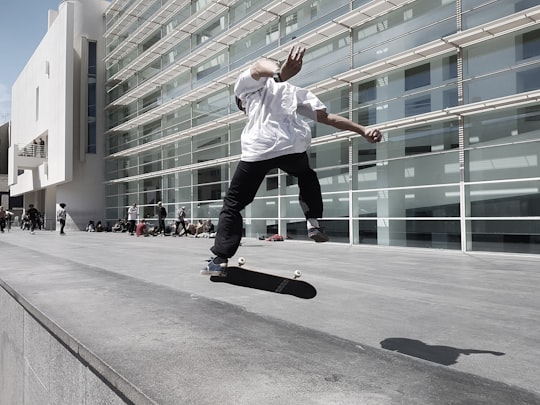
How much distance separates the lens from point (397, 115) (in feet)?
50.1

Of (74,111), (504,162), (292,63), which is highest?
(74,111)

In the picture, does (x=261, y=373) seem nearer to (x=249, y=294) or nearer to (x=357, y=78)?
(x=249, y=294)

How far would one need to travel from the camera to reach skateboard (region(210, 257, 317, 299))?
10.9 ft

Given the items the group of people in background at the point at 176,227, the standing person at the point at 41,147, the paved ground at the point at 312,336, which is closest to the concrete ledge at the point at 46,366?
the paved ground at the point at 312,336

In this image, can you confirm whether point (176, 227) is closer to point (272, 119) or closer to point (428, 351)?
point (428, 351)

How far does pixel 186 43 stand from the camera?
2688 cm

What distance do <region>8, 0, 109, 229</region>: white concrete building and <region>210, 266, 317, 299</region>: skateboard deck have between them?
108 feet

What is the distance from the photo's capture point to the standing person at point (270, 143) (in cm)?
296

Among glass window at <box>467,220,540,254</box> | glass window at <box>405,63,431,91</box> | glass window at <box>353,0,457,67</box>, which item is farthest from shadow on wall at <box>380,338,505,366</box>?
glass window at <box>353,0,457,67</box>

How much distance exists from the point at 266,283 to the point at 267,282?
0.01 meters

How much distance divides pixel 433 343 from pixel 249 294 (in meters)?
2.74

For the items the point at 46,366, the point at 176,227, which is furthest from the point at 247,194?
the point at 176,227

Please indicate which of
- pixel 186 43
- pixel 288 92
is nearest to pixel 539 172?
pixel 288 92

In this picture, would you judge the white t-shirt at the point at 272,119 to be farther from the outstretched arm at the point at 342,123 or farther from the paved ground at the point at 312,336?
the paved ground at the point at 312,336
